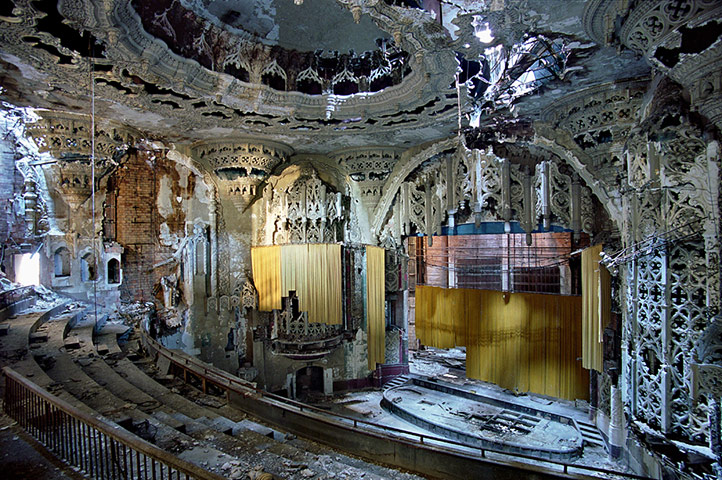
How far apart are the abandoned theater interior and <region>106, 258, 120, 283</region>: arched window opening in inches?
1.4

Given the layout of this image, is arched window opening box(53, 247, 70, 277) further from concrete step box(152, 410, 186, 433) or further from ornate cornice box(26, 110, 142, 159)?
concrete step box(152, 410, 186, 433)

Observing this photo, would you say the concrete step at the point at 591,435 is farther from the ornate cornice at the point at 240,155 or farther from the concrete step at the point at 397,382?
the ornate cornice at the point at 240,155

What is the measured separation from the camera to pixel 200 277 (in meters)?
11.5

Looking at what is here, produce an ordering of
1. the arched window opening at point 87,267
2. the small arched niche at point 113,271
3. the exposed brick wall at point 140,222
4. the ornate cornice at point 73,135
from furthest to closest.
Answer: the exposed brick wall at point 140,222 < the small arched niche at point 113,271 < the arched window opening at point 87,267 < the ornate cornice at point 73,135

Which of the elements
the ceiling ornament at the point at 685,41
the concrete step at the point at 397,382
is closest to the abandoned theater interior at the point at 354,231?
the ceiling ornament at the point at 685,41

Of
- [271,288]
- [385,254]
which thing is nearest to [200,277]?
[271,288]

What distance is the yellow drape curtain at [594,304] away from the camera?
829 centimetres

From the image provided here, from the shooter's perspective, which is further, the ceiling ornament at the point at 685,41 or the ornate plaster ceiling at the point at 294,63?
the ornate plaster ceiling at the point at 294,63

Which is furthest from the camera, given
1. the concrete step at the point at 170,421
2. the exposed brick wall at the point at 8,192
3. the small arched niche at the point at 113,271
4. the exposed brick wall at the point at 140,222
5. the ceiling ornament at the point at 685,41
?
the exposed brick wall at the point at 140,222

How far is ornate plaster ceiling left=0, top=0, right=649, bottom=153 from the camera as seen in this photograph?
508 centimetres

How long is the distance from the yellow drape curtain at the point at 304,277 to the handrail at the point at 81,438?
24.7 feet

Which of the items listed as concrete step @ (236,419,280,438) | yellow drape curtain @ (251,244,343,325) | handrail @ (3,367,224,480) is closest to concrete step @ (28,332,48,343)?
handrail @ (3,367,224,480)

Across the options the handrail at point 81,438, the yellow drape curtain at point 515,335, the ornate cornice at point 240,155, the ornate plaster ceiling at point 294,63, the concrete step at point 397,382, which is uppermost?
the ornate plaster ceiling at point 294,63

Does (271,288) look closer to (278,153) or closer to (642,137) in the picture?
(278,153)
